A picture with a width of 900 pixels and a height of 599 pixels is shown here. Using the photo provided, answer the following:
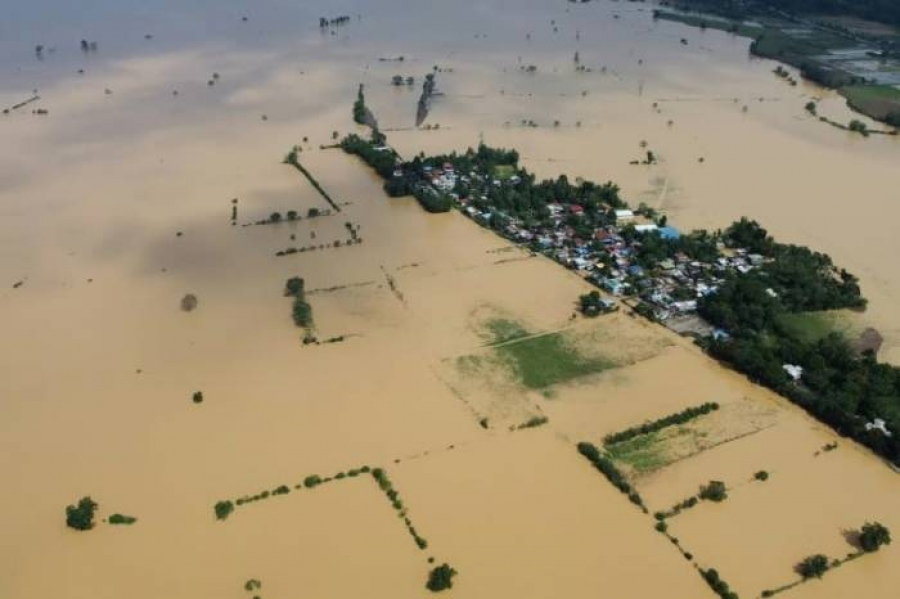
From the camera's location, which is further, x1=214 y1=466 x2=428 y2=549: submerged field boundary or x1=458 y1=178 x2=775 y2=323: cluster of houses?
x1=458 y1=178 x2=775 y2=323: cluster of houses

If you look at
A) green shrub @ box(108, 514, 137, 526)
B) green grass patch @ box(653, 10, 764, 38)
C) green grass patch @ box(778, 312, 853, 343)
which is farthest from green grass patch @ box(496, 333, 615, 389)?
green grass patch @ box(653, 10, 764, 38)

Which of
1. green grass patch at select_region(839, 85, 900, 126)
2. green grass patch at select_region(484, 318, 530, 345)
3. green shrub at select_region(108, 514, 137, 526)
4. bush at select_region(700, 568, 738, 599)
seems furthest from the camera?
green grass patch at select_region(839, 85, 900, 126)

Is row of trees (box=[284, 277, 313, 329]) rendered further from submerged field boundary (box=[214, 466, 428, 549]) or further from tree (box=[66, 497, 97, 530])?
tree (box=[66, 497, 97, 530])

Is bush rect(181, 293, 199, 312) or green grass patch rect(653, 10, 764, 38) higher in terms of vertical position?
green grass patch rect(653, 10, 764, 38)

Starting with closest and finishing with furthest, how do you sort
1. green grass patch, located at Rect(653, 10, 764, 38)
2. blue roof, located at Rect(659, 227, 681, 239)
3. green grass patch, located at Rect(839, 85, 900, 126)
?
blue roof, located at Rect(659, 227, 681, 239) → green grass patch, located at Rect(839, 85, 900, 126) → green grass patch, located at Rect(653, 10, 764, 38)

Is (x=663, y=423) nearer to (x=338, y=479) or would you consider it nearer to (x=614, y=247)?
(x=338, y=479)

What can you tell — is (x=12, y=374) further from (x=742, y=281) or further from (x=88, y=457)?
(x=742, y=281)
